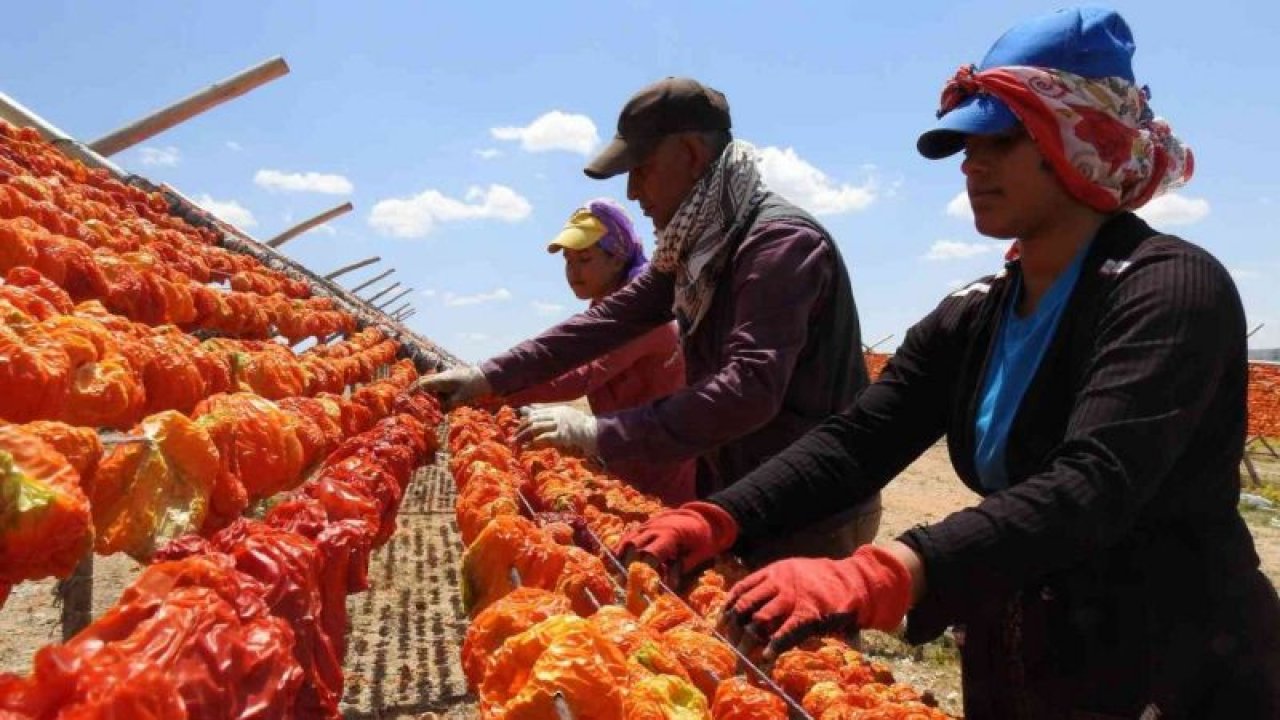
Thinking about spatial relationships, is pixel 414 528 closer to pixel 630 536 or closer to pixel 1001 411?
pixel 630 536

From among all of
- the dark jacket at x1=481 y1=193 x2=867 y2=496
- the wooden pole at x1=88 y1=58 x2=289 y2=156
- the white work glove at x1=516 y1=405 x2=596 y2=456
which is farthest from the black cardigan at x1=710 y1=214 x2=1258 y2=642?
the wooden pole at x1=88 y1=58 x2=289 y2=156

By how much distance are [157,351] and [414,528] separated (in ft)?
23.1

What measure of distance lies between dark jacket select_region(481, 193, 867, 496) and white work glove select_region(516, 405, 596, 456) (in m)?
0.08

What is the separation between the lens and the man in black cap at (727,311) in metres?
3.49

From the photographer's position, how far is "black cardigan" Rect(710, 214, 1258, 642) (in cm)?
184

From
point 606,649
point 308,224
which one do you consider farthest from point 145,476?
point 308,224

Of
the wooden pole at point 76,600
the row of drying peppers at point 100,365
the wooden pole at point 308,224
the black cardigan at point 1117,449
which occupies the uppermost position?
the wooden pole at point 308,224

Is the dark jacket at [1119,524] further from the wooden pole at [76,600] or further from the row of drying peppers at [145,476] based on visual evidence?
the wooden pole at [76,600]

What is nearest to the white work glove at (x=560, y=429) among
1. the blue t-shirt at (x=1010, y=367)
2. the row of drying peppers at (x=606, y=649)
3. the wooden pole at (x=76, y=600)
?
the row of drying peppers at (x=606, y=649)

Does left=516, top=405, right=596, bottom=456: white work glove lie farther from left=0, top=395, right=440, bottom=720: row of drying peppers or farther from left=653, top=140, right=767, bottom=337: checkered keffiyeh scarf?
left=0, top=395, right=440, bottom=720: row of drying peppers

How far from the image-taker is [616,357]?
215 inches

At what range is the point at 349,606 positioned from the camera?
748 centimetres

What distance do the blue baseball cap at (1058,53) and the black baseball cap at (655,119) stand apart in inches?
68.1

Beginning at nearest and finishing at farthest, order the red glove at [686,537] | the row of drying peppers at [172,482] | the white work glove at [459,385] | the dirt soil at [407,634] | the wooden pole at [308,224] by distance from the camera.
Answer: the row of drying peppers at [172,482], the red glove at [686,537], the white work glove at [459,385], the dirt soil at [407,634], the wooden pole at [308,224]
